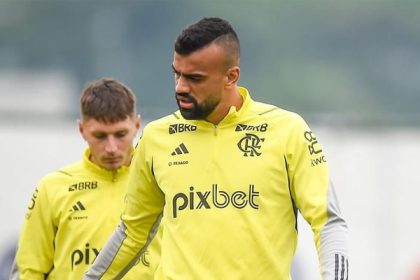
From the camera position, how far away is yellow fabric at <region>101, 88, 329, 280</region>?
6297mm

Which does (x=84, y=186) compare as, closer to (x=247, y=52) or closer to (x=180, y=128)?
(x=180, y=128)

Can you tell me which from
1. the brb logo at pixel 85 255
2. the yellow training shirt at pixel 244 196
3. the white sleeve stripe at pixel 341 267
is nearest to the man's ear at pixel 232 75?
the yellow training shirt at pixel 244 196

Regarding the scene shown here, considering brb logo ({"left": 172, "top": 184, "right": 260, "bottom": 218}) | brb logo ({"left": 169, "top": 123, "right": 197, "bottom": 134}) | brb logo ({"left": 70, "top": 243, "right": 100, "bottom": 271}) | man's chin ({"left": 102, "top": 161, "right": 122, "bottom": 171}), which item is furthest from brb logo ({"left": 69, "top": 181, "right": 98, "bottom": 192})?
brb logo ({"left": 172, "top": 184, "right": 260, "bottom": 218})

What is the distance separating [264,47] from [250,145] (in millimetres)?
10953

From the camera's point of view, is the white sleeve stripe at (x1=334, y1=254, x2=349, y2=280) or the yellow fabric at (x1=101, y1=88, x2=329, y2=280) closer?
the white sleeve stripe at (x1=334, y1=254, x2=349, y2=280)

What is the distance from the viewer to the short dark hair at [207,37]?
6.34 m

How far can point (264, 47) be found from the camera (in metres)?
17.3

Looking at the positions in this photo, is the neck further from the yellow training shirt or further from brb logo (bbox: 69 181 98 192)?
brb logo (bbox: 69 181 98 192)

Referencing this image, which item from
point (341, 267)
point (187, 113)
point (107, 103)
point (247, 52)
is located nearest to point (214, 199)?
point (187, 113)

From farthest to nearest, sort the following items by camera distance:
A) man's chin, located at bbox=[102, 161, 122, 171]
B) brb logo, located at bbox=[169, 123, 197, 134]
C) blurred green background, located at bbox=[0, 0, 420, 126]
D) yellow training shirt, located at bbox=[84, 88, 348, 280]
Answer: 1. blurred green background, located at bbox=[0, 0, 420, 126]
2. man's chin, located at bbox=[102, 161, 122, 171]
3. brb logo, located at bbox=[169, 123, 197, 134]
4. yellow training shirt, located at bbox=[84, 88, 348, 280]

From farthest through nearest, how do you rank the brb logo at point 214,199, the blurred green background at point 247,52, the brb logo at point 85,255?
1. the blurred green background at point 247,52
2. the brb logo at point 85,255
3. the brb logo at point 214,199

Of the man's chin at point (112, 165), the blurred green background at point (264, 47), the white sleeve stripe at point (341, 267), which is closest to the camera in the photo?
the white sleeve stripe at point (341, 267)

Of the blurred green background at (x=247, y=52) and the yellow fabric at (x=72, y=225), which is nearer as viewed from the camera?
the yellow fabric at (x=72, y=225)

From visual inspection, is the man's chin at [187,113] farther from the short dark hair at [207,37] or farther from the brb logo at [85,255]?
the brb logo at [85,255]
